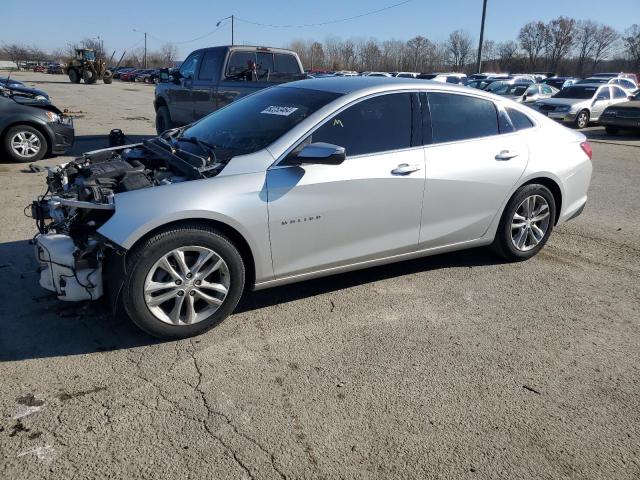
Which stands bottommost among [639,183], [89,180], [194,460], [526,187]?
[639,183]

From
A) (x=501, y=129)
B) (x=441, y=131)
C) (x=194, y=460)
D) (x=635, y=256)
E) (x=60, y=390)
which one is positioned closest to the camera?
(x=194, y=460)

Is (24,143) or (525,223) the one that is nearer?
(525,223)

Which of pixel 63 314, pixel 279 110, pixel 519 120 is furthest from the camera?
pixel 519 120

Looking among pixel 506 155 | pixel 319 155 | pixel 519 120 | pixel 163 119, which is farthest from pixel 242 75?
pixel 319 155

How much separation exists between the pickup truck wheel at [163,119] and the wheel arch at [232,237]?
870 cm

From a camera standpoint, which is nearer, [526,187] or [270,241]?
[270,241]

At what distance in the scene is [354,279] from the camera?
15.0ft

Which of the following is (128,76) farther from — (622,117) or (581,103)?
(622,117)

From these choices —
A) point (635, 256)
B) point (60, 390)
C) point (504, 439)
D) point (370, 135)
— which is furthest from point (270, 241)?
point (635, 256)

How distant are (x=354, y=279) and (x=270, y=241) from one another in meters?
1.23

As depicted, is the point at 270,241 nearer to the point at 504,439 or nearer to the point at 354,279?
the point at 354,279

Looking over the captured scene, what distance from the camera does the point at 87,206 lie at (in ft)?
10.6

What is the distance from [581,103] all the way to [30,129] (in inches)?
674

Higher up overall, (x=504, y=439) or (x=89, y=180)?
(x=89, y=180)
